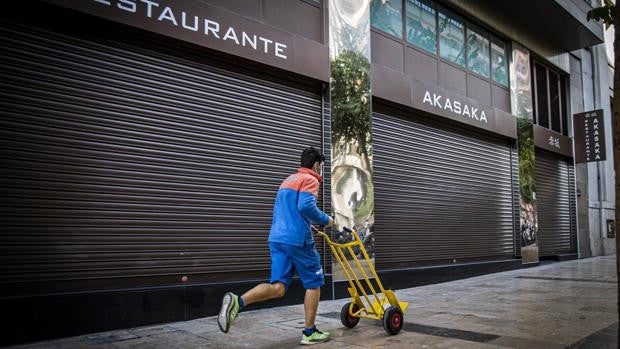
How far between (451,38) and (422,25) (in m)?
1.24

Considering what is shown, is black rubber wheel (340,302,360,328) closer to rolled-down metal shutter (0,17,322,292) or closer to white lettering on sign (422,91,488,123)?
rolled-down metal shutter (0,17,322,292)

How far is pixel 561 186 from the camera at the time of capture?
1603 centimetres

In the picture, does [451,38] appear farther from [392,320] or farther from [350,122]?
[392,320]

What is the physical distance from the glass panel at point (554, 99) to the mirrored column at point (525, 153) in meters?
2.49

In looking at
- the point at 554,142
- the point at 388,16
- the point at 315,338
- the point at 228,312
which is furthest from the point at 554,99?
the point at 228,312

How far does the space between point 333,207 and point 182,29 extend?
3.57 m

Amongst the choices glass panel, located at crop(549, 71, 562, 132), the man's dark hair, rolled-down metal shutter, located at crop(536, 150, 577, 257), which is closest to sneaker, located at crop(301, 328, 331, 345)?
the man's dark hair

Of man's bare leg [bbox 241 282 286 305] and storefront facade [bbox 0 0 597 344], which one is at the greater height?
storefront facade [bbox 0 0 597 344]

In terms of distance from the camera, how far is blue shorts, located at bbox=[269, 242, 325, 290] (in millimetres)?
4641

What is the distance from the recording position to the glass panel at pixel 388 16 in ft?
31.1

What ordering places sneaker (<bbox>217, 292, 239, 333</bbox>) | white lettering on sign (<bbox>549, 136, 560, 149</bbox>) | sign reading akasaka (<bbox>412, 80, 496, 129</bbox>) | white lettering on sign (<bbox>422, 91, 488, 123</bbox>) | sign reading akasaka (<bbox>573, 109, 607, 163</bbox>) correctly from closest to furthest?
sneaker (<bbox>217, 292, 239, 333</bbox>) < sign reading akasaka (<bbox>412, 80, 496, 129</bbox>) < white lettering on sign (<bbox>422, 91, 488, 123</bbox>) < white lettering on sign (<bbox>549, 136, 560, 149</bbox>) < sign reading akasaka (<bbox>573, 109, 607, 163</bbox>)

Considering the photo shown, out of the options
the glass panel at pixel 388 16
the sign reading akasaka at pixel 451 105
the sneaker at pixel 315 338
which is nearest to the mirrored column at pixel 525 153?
the sign reading akasaka at pixel 451 105

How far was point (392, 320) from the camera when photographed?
5.01m

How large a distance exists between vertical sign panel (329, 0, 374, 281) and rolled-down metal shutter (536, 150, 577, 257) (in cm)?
824
